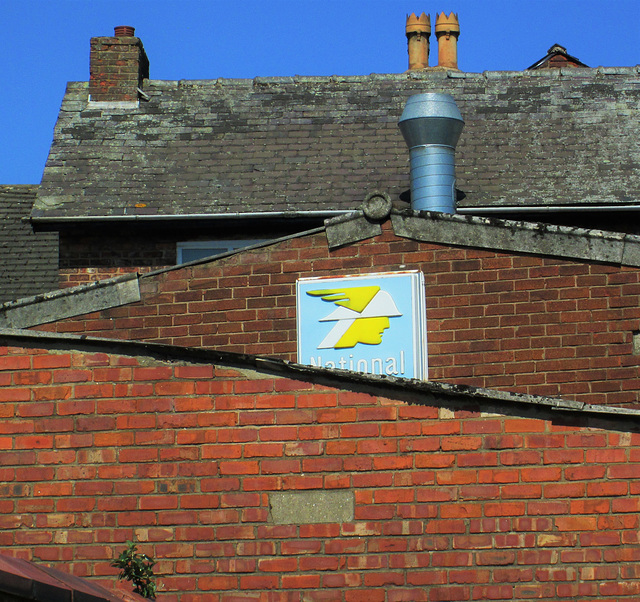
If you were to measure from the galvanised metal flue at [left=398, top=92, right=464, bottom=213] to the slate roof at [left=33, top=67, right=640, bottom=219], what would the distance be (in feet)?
4.02

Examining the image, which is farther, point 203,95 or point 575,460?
point 203,95

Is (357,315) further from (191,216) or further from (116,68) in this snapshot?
(116,68)

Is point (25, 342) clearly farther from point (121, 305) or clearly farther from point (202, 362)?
point (121, 305)

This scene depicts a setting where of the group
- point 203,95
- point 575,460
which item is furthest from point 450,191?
point 575,460

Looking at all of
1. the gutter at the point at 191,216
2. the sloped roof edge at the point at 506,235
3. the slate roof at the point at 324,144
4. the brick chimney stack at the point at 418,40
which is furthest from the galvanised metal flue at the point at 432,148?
the brick chimney stack at the point at 418,40

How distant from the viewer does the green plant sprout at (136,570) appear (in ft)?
18.1

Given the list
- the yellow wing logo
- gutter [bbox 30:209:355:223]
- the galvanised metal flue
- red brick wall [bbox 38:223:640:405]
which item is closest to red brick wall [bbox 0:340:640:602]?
red brick wall [bbox 38:223:640:405]

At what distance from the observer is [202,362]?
20.4ft

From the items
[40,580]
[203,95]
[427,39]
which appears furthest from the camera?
[427,39]

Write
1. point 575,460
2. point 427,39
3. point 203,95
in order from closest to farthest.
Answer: point 575,460, point 203,95, point 427,39

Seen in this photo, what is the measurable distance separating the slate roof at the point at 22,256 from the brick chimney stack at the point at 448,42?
29.1 feet

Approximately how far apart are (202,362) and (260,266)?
4.01m

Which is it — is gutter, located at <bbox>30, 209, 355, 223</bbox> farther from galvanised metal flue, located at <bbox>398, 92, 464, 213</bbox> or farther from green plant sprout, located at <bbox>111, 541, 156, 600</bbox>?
green plant sprout, located at <bbox>111, 541, 156, 600</bbox>

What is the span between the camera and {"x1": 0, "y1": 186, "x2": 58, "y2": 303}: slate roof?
1652 centimetres
